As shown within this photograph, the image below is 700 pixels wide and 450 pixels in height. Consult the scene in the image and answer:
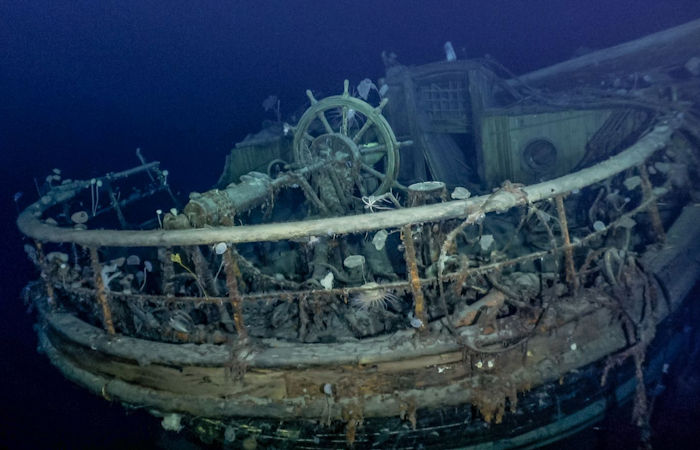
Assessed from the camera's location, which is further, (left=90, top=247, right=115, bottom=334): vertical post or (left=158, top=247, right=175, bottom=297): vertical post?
(left=158, top=247, right=175, bottom=297): vertical post

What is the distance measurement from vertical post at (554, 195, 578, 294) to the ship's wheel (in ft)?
11.7

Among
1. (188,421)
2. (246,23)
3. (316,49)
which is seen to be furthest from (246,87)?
(188,421)

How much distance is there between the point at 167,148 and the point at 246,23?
2838 cm

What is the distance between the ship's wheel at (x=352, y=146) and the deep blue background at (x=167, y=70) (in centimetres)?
445

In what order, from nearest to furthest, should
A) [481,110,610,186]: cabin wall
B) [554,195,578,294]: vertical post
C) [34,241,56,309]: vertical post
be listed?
[554,195,578,294]: vertical post → [34,241,56,309]: vertical post → [481,110,610,186]: cabin wall

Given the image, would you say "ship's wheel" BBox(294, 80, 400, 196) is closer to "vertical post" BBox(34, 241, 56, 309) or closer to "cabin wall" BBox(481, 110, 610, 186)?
"cabin wall" BBox(481, 110, 610, 186)

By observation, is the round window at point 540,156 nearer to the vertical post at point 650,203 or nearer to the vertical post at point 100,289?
the vertical post at point 650,203

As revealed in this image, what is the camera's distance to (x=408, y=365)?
304 cm

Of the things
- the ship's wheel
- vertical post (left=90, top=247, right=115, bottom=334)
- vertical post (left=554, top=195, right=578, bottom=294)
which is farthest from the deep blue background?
the ship's wheel

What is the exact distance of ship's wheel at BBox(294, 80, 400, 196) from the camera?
6581 mm

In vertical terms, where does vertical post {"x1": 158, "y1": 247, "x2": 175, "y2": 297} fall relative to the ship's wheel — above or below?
below

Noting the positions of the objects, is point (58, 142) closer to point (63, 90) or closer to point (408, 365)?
point (63, 90)

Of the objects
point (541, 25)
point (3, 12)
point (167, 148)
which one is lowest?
point (167, 148)

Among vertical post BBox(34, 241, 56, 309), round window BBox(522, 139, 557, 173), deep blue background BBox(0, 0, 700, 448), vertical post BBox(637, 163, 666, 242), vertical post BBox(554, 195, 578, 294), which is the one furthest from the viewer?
round window BBox(522, 139, 557, 173)
